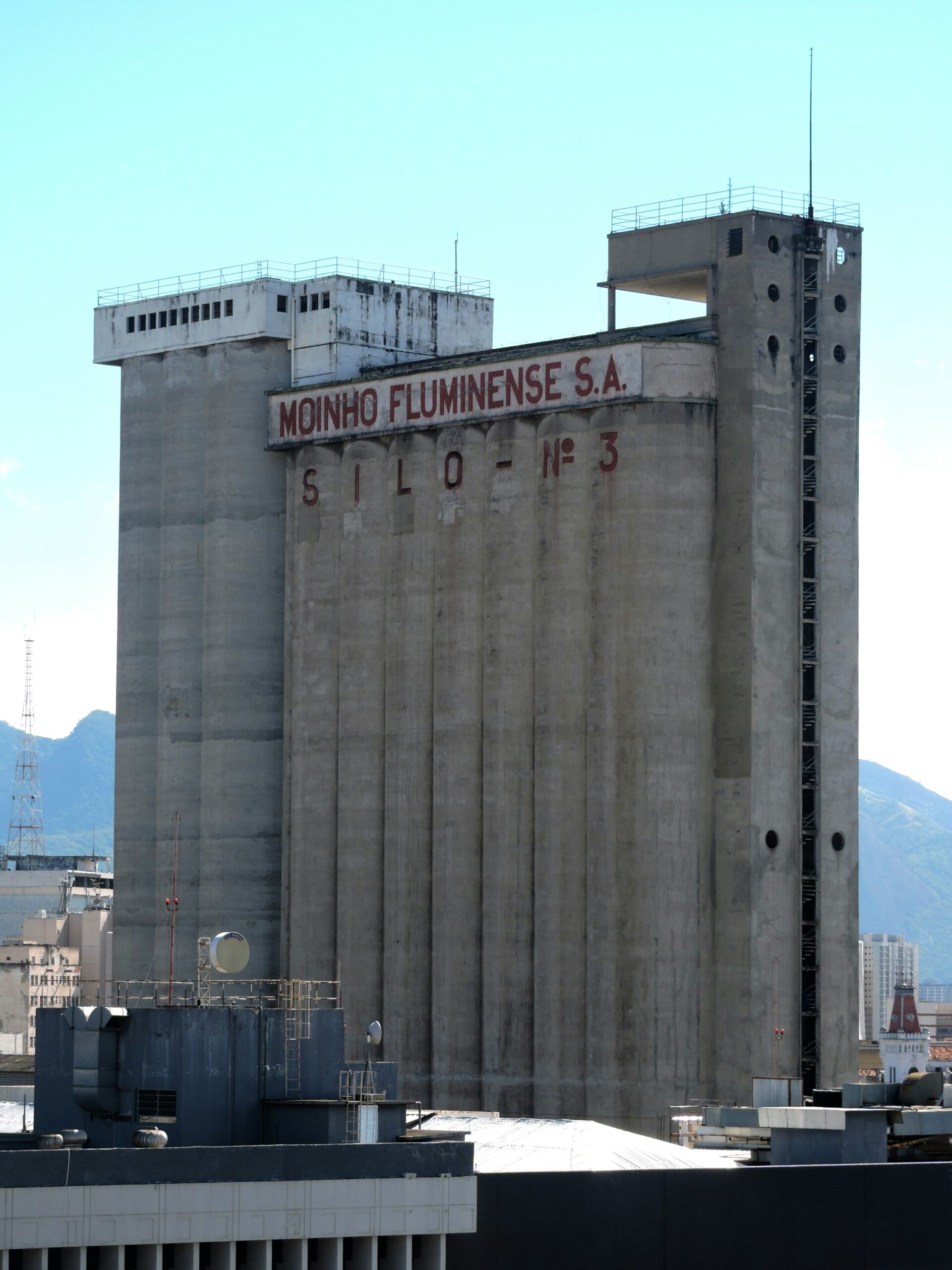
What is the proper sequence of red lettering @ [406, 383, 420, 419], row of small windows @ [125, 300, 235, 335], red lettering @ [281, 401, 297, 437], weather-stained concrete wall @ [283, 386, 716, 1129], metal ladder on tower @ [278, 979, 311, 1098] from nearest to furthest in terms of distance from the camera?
metal ladder on tower @ [278, 979, 311, 1098] → weather-stained concrete wall @ [283, 386, 716, 1129] → red lettering @ [406, 383, 420, 419] → red lettering @ [281, 401, 297, 437] → row of small windows @ [125, 300, 235, 335]

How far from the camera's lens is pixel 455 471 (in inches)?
4825

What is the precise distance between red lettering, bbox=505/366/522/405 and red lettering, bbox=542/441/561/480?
2838mm

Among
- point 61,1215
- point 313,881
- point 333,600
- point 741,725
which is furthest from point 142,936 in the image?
point 61,1215

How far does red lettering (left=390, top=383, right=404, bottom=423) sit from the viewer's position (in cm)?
12544

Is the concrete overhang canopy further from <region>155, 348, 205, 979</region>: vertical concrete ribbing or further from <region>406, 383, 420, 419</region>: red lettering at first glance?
<region>155, 348, 205, 979</region>: vertical concrete ribbing

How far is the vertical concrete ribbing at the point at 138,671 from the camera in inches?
5354

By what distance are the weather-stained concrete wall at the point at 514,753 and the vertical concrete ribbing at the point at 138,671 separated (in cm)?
1065

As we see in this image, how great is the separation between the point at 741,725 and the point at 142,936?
39.6m

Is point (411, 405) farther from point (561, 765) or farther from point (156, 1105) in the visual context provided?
point (156, 1105)

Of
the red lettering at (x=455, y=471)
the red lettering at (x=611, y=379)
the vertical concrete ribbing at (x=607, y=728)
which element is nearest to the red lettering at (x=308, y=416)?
the red lettering at (x=455, y=471)

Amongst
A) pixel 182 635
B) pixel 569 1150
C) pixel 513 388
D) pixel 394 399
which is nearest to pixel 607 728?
pixel 513 388

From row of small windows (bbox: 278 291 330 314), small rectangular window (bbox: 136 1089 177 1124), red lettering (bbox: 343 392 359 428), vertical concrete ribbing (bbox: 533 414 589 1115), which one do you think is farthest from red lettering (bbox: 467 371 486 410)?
small rectangular window (bbox: 136 1089 177 1124)

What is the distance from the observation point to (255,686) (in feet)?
432

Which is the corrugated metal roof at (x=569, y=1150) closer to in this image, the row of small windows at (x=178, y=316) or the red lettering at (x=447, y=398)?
the red lettering at (x=447, y=398)
